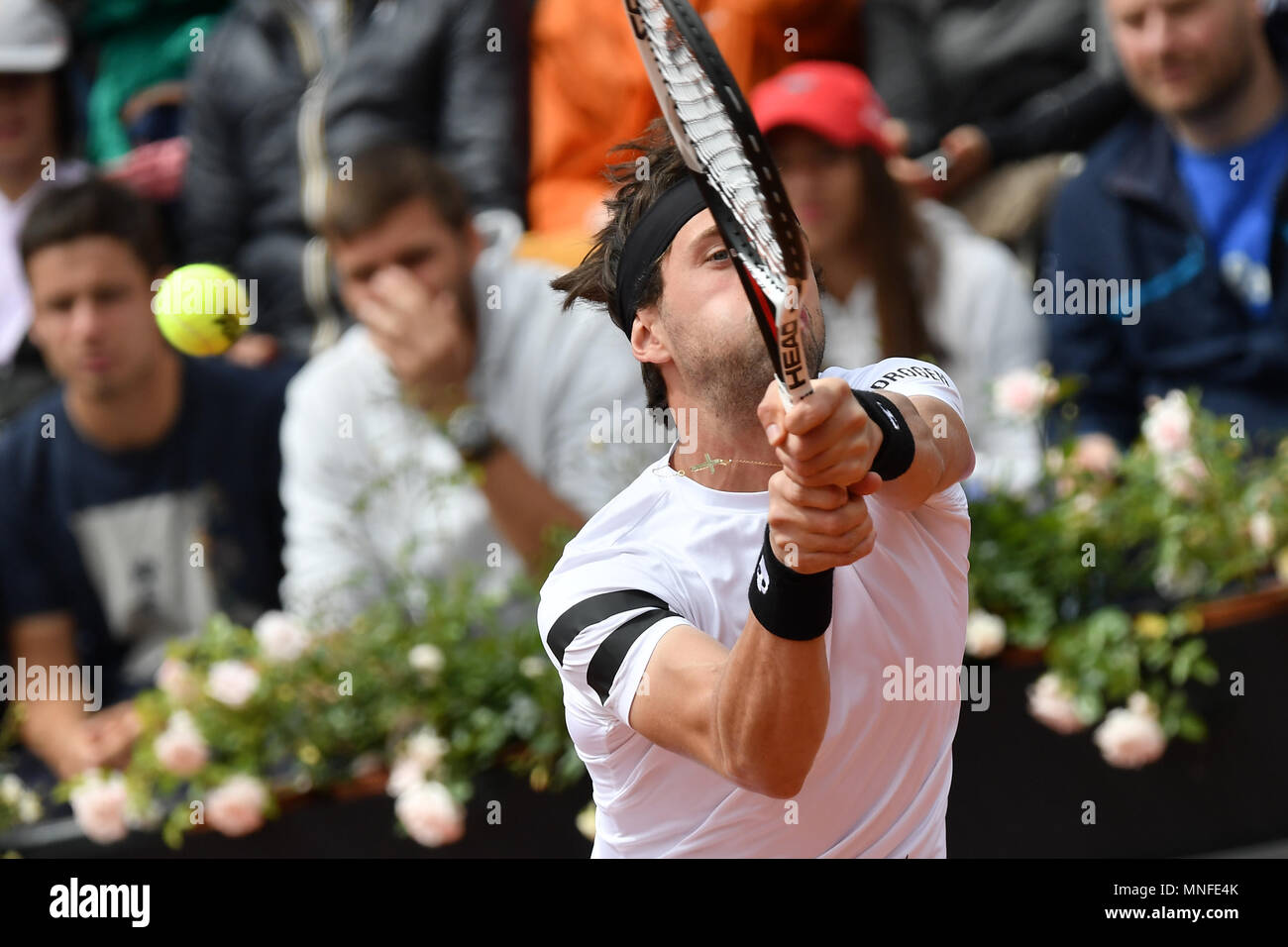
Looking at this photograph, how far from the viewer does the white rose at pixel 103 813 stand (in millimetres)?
3766

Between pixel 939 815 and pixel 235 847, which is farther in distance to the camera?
pixel 235 847

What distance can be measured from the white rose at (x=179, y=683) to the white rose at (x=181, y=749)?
0.25 ft

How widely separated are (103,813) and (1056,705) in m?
2.13

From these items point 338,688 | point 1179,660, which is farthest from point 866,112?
point 338,688

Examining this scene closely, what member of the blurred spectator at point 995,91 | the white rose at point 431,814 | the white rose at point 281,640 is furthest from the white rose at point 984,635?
the white rose at point 281,640

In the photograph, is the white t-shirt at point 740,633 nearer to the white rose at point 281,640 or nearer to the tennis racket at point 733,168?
the tennis racket at point 733,168

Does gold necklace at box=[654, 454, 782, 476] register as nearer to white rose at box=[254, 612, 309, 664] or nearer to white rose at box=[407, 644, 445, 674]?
white rose at box=[407, 644, 445, 674]

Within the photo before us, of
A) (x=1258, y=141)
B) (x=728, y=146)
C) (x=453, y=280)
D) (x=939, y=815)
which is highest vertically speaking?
(x=1258, y=141)

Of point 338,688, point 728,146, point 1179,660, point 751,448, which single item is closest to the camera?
point 728,146

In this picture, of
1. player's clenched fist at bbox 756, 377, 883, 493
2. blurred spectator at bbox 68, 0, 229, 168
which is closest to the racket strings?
player's clenched fist at bbox 756, 377, 883, 493

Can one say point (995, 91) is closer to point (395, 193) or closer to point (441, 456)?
point (395, 193)

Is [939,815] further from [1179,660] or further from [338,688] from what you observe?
[338,688]

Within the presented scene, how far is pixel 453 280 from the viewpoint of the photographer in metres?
3.95

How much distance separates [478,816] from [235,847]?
57 cm
